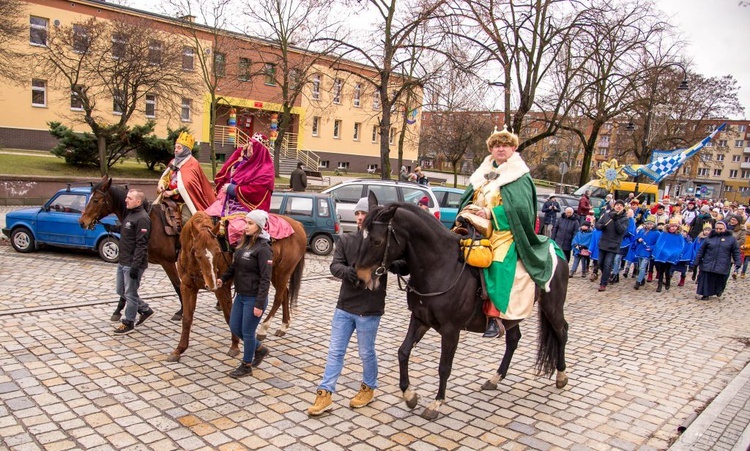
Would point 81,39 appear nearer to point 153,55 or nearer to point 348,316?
point 153,55

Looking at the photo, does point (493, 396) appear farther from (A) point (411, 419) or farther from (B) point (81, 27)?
(B) point (81, 27)

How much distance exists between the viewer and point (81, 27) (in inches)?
853

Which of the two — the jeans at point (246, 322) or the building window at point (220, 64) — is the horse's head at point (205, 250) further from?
the building window at point (220, 64)

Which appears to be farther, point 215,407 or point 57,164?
point 57,164

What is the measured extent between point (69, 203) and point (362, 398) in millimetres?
9886

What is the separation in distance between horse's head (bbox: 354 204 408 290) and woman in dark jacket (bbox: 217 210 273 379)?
1.38 metres

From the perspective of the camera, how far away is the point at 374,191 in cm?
1602

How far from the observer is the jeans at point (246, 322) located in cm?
559

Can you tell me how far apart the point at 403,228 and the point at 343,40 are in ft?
57.1

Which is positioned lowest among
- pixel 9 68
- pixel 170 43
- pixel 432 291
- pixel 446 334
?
pixel 446 334

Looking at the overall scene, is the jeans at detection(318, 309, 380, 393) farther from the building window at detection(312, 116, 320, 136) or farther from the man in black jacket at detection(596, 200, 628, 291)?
the building window at detection(312, 116, 320, 136)

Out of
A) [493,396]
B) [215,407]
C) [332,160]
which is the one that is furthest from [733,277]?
[332,160]

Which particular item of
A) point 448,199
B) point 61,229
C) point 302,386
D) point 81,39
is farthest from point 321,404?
point 81,39

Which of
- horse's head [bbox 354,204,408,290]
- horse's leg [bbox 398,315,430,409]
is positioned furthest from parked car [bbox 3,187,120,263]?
horse's head [bbox 354,204,408,290]
